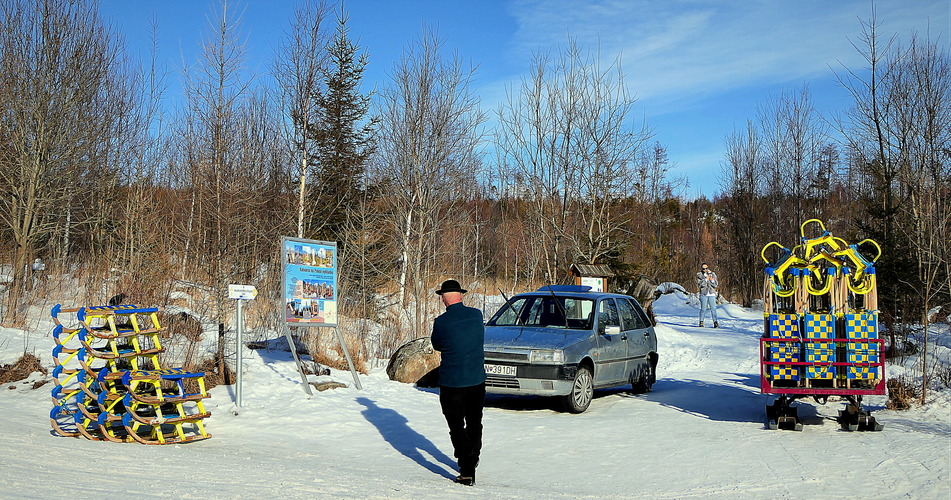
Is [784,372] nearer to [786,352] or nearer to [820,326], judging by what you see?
[786,352]

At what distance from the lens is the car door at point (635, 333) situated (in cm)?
1280

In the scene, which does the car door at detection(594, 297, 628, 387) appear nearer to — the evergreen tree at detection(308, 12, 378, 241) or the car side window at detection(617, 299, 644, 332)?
the car side window at detection(617, 299, 644, 332)

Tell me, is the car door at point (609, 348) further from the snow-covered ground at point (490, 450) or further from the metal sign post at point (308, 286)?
the metal sign post at point (308, 286)

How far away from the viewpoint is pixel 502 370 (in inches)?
429

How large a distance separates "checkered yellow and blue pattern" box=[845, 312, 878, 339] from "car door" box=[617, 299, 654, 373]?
396cm

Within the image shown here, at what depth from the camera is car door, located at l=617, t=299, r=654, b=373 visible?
1280cm

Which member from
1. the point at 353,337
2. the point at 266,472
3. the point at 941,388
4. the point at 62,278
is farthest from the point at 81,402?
the point at 941,388

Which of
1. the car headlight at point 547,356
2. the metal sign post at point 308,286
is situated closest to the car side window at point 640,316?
the car headlight at point 547,356

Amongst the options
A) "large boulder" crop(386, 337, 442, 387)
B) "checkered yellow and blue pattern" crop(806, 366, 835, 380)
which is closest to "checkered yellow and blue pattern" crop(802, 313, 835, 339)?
"checkered yellow and blue pattern" crop(806, 366, 835, 380)

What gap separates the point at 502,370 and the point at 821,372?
4139 mm

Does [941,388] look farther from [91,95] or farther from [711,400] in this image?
[91,95]

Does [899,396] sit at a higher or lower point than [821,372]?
lower

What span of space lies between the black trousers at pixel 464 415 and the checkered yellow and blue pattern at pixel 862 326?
4.92 metres

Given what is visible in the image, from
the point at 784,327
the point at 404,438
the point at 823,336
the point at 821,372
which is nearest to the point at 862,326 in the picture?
the point at 823,336
